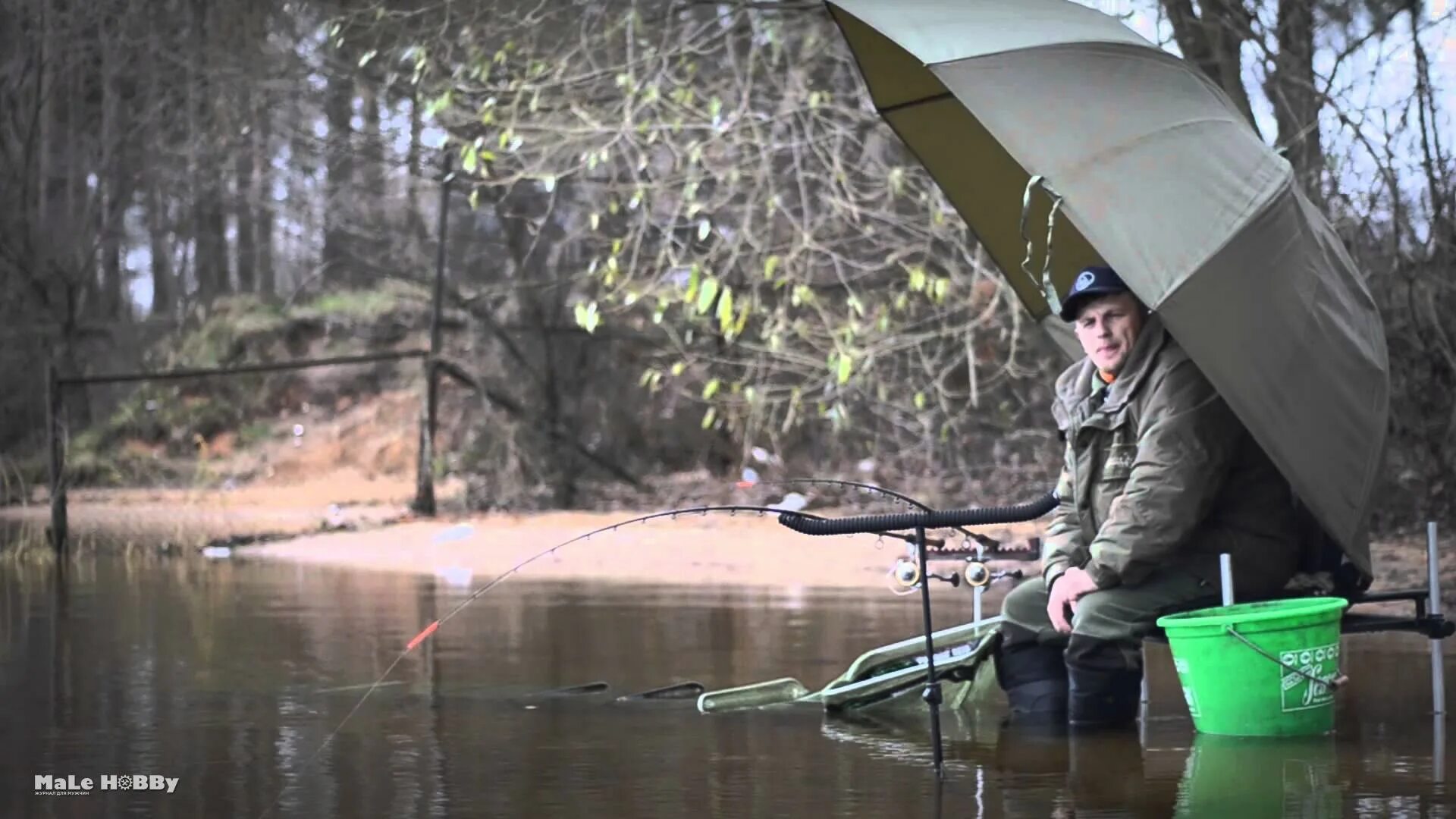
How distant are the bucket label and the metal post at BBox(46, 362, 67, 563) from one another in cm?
1020

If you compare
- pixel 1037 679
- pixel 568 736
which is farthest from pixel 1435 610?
pixel 568 736

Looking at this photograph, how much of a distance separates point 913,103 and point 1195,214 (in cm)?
165

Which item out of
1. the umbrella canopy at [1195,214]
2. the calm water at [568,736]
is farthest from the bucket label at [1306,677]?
the umbrella canopy at [1195,214]

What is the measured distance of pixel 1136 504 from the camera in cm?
557

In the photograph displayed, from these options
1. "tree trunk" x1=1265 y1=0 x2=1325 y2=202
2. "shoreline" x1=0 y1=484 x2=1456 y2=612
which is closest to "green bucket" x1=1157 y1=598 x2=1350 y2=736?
"shoreline" x1=0 y1=484 x2=1456 y2=612

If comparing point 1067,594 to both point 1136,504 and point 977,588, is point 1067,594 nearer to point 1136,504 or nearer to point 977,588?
point 1136,504

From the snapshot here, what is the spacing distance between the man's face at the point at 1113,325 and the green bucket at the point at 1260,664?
2.90ft

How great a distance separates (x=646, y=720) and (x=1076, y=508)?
1.66m

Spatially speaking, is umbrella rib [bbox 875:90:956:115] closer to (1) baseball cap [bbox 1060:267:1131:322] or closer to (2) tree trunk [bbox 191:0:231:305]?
(1) baseball cap [bbox 1060:267:1131:322]

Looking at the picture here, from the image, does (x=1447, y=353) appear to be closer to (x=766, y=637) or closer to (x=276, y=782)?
(x=766, y=637)

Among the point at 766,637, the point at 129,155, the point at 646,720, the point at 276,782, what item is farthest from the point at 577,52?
the point at 129,155

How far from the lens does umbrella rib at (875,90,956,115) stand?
22.2ft

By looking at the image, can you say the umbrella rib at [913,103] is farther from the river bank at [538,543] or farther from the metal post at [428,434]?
the metal post at [428,434]

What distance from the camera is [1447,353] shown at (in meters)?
10.2
